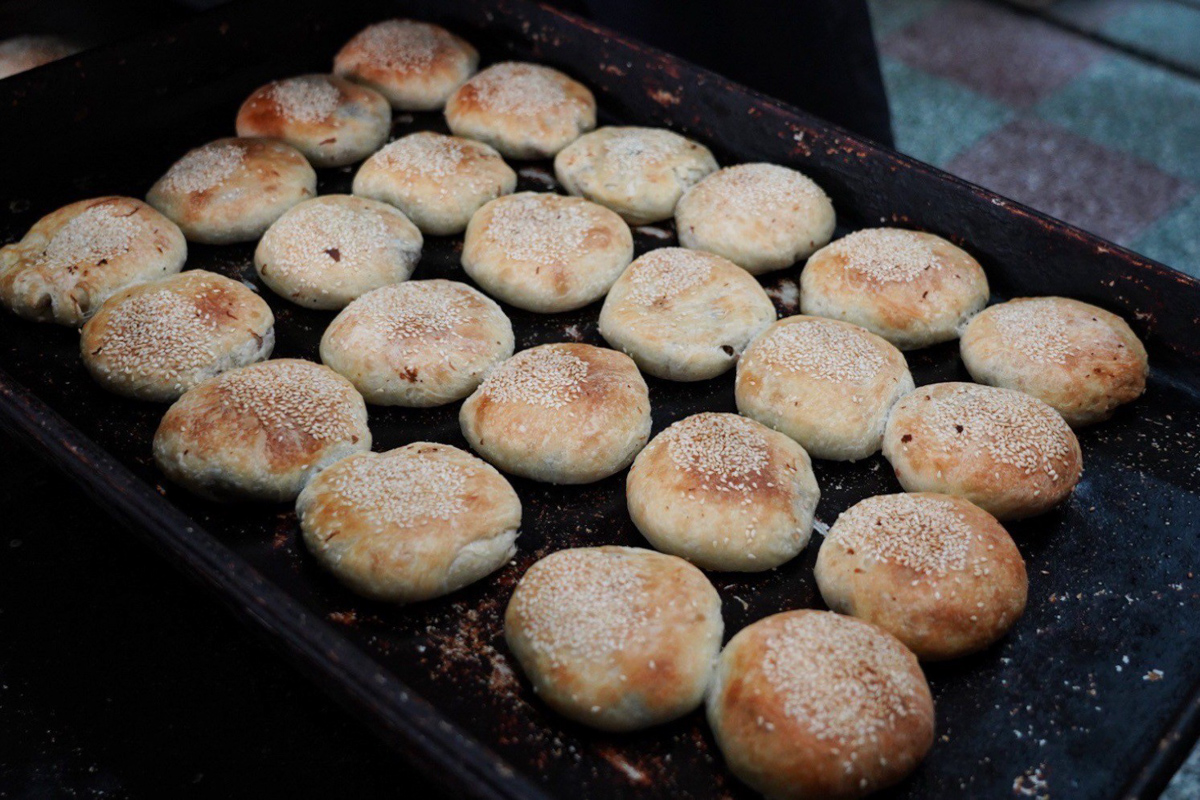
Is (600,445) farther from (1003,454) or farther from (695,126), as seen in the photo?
(695,126)

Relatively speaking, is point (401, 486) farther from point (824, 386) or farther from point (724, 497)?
point (824, 386)

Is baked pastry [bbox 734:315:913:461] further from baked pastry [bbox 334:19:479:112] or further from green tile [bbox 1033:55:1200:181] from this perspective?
green tile [bbox 1033:55:1200:181]

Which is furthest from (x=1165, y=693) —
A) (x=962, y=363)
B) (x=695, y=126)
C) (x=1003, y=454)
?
(x=695, y=126)

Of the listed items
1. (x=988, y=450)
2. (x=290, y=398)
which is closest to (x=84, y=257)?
(x=290, y=398)

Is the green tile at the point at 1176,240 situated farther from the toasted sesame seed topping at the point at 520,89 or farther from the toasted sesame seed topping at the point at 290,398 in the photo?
the toasted sesame seed topping at the point at 290,398

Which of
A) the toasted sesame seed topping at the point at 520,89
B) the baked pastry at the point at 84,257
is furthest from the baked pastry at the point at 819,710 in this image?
the toasted sesame seed topping at the point at 520,89

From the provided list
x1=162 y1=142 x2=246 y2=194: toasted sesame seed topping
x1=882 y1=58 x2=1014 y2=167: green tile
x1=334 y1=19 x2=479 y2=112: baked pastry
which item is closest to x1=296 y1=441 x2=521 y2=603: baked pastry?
x1=162 y1=142 x2=246 y2=194: toasted sesame seed topping
